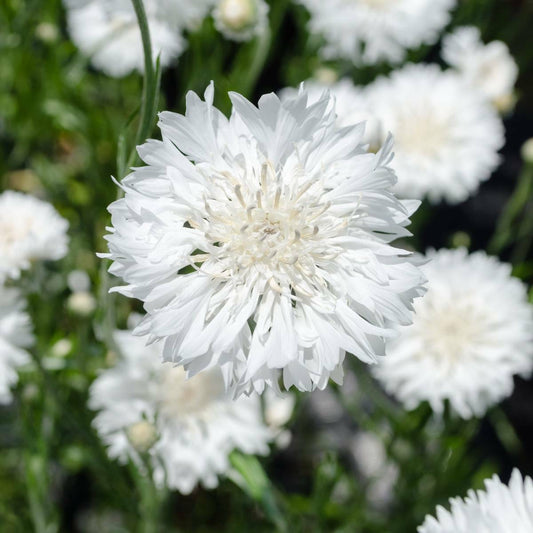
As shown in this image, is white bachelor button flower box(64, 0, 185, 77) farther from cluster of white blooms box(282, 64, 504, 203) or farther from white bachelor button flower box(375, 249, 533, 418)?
white bachelor button flower box(375, 249, 533, 418)

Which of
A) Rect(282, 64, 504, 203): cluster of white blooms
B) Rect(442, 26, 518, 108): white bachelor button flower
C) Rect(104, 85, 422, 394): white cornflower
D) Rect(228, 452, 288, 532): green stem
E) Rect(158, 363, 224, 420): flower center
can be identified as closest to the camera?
Rect(104, 85, 422, 394): white cornflower

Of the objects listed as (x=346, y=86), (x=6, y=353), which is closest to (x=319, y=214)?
(x=6, y=353)

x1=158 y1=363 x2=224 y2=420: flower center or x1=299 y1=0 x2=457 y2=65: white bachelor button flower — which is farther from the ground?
x1=299 y1=0 x2=457 y2=65: white bachelor button flower

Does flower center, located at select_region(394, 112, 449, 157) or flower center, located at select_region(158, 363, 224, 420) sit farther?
flower center, located at select_region(394, 112, 449, 157)

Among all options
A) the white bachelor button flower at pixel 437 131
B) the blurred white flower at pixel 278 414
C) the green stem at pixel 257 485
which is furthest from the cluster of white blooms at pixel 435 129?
the green stem at pixel 257 485

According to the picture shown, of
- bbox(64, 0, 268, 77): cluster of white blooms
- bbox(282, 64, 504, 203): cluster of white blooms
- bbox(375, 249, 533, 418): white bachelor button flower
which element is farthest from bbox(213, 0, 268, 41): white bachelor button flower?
bbox(375, 249, 533, 418): white bachelor button flower

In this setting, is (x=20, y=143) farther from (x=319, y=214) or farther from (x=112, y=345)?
(x=319, y=214)

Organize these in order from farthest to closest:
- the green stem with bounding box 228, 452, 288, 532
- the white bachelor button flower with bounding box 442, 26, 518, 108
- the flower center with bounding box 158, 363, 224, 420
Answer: the white bachelor button flower with bounding box 442, 26, 518, 108 < the flower center with bounding box 158, 363, 224, 420 < the green stem with bounding box 228, 452, 288, 532
